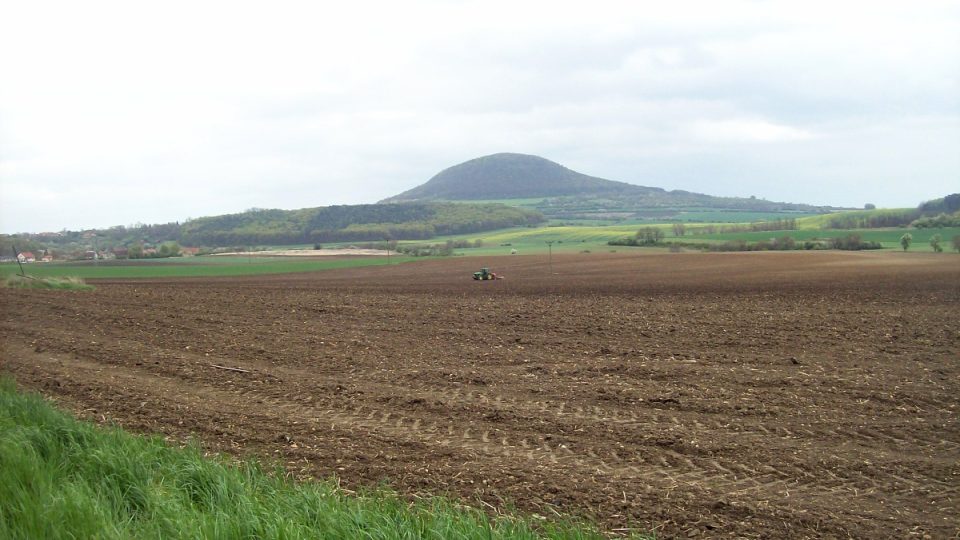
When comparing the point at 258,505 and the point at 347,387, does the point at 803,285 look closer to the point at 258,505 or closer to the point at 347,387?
the point at 347,387

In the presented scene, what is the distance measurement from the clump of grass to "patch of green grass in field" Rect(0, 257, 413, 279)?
59cm

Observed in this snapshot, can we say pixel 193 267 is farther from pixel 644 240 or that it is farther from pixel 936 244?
pixel 936 244

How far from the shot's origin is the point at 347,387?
1370cm

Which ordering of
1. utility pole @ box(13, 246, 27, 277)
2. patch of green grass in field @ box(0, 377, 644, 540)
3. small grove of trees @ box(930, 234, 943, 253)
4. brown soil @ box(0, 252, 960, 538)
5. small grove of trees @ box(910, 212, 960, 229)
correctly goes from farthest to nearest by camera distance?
small grove of trees @ box(910, 212, 960, 229) → small grove of trees @ box(930, 234, 943, 253) → utility pole @ box(13, 246, 27, 277) → brown soil @ box(0, 252, 960, 538) → patch of green grass in field @ box(0, 377, 644, 540)

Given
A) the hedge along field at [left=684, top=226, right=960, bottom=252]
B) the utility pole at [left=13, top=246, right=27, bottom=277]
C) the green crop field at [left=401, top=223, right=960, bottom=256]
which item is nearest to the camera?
the utility pole at [left=13, top=246, right=27, bottom=277]

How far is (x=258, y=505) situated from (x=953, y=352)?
1464 cm

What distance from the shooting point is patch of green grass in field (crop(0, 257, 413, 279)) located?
1767 inches

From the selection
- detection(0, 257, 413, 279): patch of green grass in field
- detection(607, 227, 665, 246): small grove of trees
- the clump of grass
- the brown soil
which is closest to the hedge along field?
detection(607, 227, 665, 246): small grove of trees

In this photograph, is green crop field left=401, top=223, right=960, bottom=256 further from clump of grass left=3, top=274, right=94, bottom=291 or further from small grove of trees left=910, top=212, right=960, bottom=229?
clump of grass left=3, top=274, right=94, bottom=291

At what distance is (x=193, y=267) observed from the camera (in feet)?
222

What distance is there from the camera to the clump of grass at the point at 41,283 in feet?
116

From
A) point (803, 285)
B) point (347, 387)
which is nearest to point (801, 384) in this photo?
point (347, 387)

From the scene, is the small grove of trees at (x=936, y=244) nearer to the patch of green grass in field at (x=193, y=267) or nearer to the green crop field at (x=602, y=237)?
the green crop field at (x=602, y=237)

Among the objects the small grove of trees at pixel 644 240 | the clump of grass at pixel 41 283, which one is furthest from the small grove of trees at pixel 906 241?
the clump of grass at pixel 41 283
